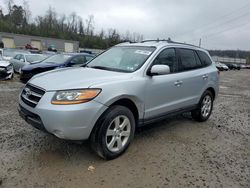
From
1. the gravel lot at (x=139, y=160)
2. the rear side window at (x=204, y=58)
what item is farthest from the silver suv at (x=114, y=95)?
the rear side window at (x=204, y=58)

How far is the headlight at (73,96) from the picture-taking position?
287 centimetres

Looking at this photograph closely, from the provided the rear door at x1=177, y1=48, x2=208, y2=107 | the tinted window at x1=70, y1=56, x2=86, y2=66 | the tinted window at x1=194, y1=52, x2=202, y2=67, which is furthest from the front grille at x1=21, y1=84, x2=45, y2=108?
the tinted window at x1=70, y1=56, x2=86, y2=66

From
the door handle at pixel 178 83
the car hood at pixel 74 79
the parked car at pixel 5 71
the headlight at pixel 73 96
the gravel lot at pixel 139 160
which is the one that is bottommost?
the gravel lot at pixel 139 160

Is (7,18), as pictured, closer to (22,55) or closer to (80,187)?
(22,55)

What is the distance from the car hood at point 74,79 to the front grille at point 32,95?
0.07m

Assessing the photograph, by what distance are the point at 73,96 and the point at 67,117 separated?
0.28m

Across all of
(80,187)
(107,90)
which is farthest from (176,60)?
(80,187)

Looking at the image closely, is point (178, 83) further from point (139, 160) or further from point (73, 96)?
point (73, 96)

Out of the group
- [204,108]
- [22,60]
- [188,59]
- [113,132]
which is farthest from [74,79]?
[22,60]

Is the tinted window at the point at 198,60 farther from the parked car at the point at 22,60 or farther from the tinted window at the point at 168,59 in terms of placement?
the parked car at the point at 22,60

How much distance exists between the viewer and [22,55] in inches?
531

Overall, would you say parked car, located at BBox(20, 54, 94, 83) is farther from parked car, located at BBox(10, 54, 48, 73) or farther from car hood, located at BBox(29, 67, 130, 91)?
car hood, located at BBox(29, 67, 130, 91)

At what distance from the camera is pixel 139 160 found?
3412mm

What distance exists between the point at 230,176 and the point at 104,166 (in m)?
1.72
